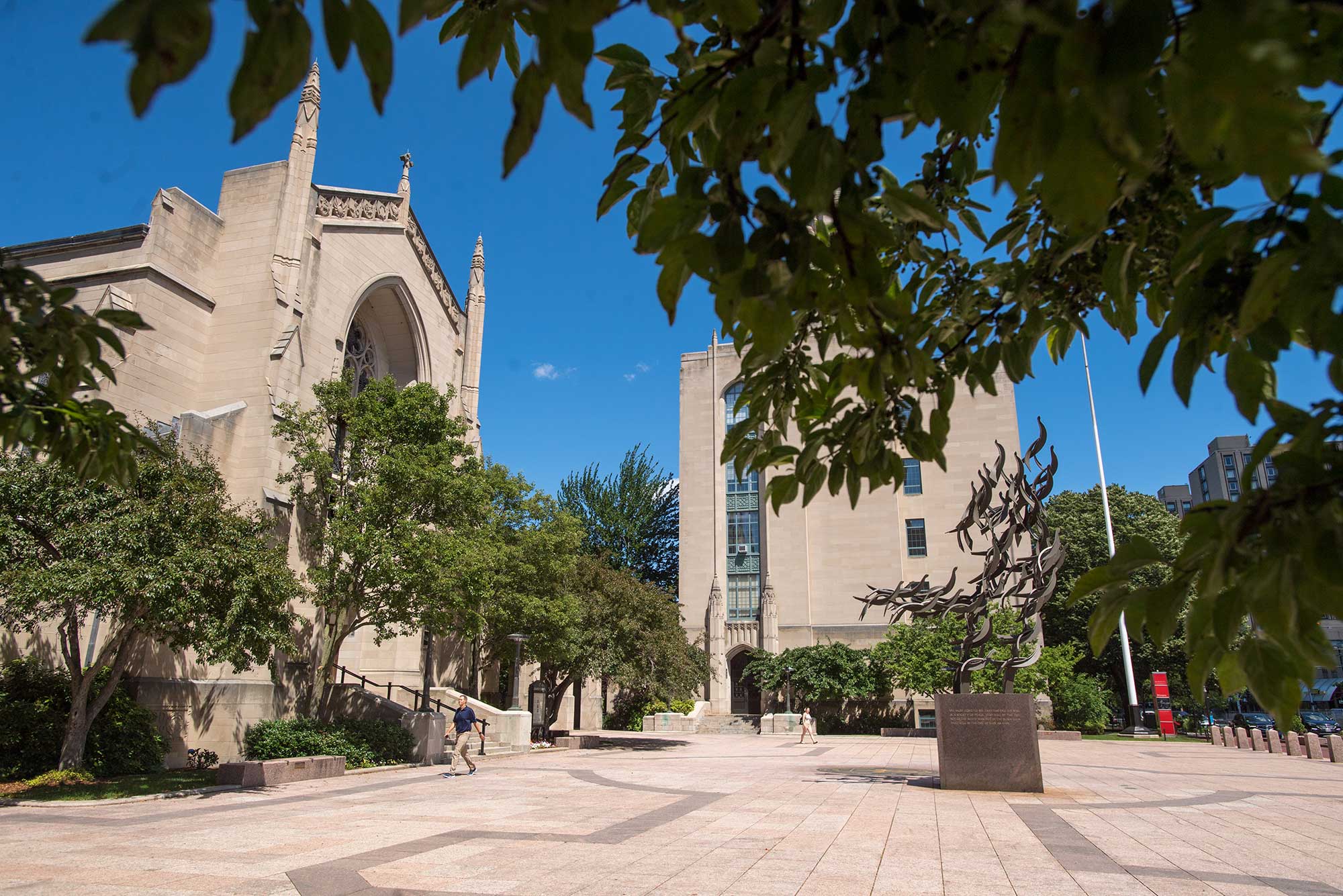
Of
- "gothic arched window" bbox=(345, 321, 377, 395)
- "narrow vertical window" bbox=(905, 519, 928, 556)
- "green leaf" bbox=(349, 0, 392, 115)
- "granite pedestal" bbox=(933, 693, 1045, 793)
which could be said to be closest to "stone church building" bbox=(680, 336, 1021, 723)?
"narrow vertical window" bbox=(905, 519, 928, 556)

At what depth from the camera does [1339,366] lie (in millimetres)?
1626

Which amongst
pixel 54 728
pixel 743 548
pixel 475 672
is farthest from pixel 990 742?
pixel 743 548

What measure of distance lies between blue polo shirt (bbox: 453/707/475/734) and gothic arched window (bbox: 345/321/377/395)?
1468cm

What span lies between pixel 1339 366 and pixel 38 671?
2168 centimetres

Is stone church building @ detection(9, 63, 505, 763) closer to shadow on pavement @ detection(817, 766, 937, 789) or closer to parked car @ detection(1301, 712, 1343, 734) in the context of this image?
shadow on pavement @ detection(817, 766, 937, 789)

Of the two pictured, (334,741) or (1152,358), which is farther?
(334,741)

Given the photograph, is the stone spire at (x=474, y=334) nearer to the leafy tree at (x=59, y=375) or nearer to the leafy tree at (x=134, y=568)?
the leafy tree at (x=134, y=568)

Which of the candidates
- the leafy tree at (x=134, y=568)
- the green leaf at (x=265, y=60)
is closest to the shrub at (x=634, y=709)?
the leafy tree at (x=134, y=568)

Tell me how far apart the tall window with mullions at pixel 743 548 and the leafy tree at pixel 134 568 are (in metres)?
34.8

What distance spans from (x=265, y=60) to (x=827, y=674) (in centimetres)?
4219

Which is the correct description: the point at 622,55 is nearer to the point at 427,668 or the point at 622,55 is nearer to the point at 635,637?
the point at 427,668

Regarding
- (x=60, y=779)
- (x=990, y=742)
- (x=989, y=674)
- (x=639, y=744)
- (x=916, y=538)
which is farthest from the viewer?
(x=916, y=538)

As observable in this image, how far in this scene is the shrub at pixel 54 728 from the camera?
15078 mm

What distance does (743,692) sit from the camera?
48.8 m
